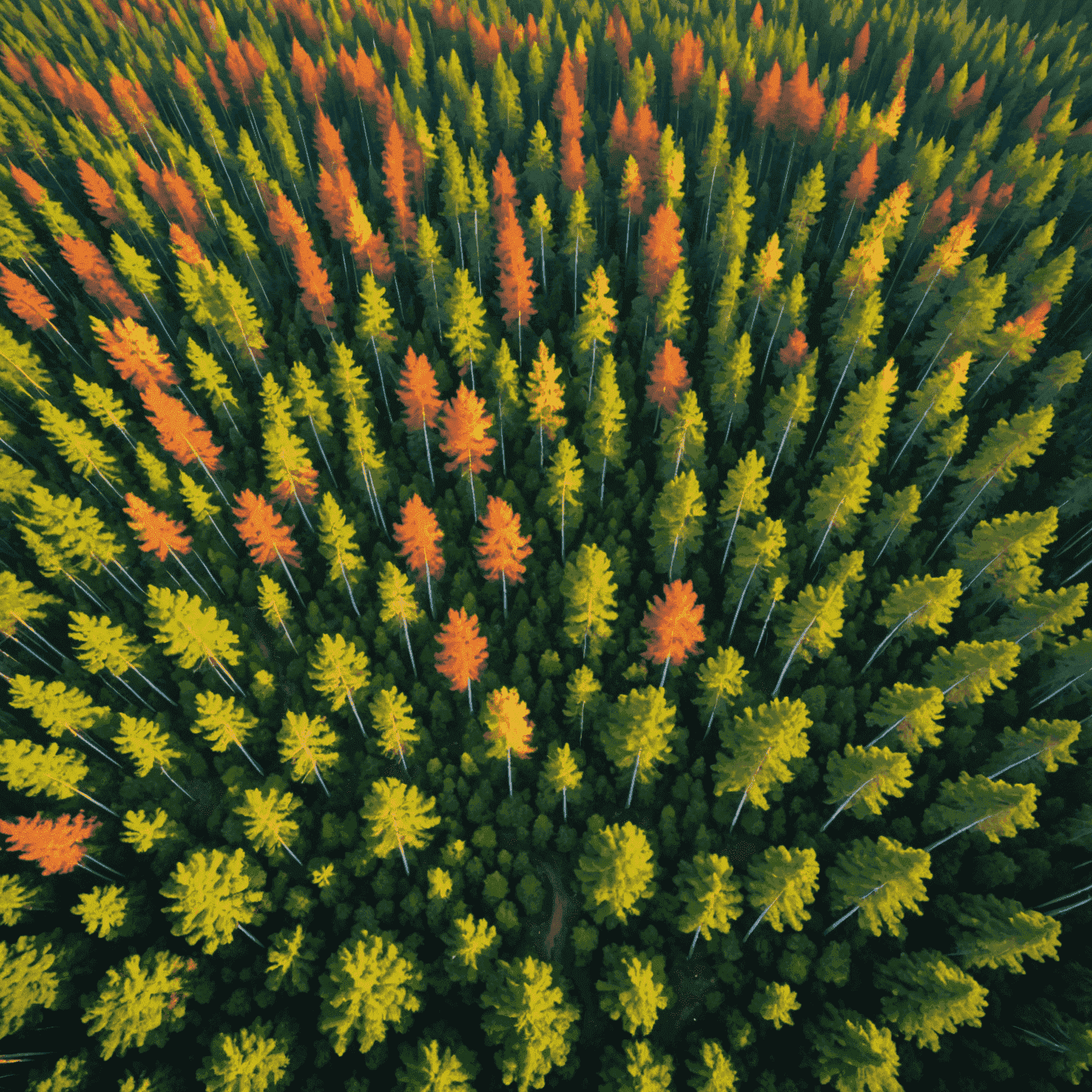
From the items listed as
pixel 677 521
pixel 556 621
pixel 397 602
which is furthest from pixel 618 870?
pixel 677 521

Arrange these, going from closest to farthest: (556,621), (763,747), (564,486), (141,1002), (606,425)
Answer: (141,1002) → (763,747) → (564,486) → (556,621) → (606,425)

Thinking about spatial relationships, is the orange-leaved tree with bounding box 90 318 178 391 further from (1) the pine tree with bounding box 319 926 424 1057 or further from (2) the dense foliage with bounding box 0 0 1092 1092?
(1) the pine tree with bounding box 319 926 424 1057

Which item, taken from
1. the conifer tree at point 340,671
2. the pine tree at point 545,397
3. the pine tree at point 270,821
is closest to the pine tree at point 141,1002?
the pine tree at point 270,821

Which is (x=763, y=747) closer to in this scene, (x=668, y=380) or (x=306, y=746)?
(x=306, y=746)

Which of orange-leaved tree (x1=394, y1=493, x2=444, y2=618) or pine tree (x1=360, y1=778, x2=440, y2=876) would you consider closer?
pine tree (x1=360, y1=778, x2=440, y2=876)

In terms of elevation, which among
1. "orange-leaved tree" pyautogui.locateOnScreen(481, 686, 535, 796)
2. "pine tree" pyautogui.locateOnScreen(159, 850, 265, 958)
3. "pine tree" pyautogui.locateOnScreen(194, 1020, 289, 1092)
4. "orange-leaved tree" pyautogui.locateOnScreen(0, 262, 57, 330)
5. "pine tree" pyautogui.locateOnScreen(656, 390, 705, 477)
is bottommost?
"pine tree" pyautogui.locateOnScreen(194, 1020, 289, 1092)

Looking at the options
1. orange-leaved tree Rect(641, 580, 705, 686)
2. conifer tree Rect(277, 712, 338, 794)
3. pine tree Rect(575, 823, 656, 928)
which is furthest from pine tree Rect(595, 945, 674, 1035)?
conifer tree Rect(277, 712, 338, 794)

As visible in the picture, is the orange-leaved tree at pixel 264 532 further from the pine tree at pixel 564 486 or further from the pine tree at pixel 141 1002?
the pine tree at pixel 141 1002
